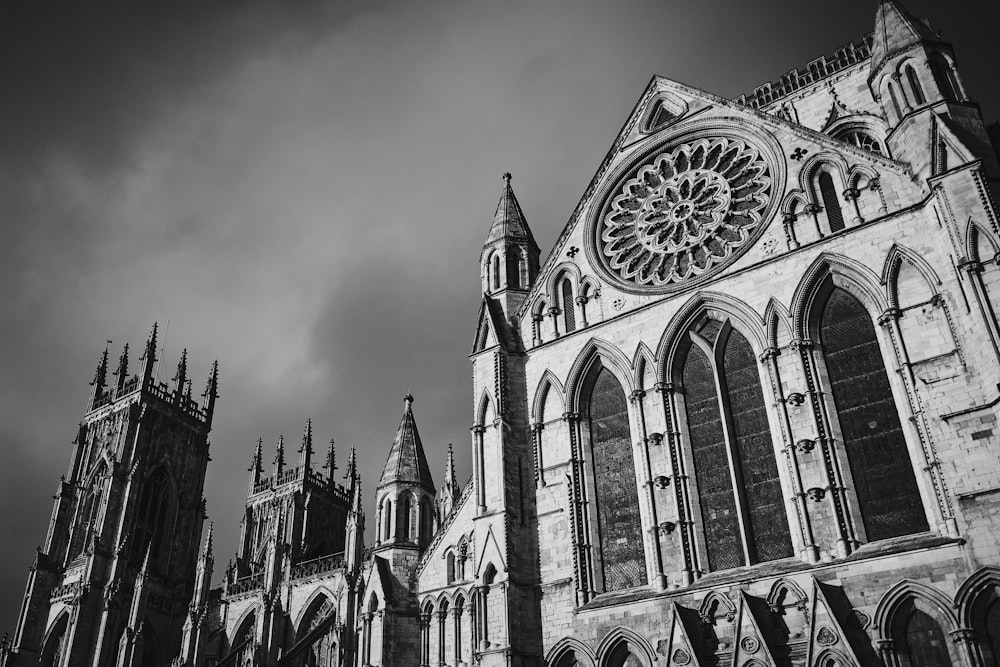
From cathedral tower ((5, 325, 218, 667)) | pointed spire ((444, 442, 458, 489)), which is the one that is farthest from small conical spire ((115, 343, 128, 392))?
pointed spire ((444, 442, 458, 489))

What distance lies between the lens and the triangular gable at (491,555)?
19.4 metres

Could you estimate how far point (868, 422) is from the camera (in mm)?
16922

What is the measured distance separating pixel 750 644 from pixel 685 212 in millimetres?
10746

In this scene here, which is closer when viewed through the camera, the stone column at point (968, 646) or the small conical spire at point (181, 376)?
the stone column at point (968, 646)

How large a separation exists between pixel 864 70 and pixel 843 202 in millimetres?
10536

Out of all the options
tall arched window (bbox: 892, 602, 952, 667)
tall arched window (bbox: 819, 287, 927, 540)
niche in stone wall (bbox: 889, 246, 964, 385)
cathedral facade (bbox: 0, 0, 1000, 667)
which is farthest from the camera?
niche in stone wall (bbox: 889, 246, 964, 385)

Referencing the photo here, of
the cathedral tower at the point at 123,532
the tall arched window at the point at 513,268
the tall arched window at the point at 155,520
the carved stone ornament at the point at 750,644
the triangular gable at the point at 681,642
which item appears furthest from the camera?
the tall arched window at the point at 155,520

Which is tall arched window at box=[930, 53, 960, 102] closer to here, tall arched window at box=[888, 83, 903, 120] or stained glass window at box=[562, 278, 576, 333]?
tall arched window at box=[888, 83, 903, 120]

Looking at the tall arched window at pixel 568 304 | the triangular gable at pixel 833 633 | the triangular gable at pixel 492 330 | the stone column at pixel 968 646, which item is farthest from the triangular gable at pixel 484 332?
the stone column at pixel 968 646

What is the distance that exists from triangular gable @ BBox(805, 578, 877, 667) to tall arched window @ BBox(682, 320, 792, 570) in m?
1.60

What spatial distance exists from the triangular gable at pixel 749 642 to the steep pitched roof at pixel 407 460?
37.7 ft

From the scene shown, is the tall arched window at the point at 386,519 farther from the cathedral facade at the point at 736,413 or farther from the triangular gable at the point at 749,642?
the triangular gable at the point at 749,642

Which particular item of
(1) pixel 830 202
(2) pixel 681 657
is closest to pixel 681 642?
(2) pixel 681 657

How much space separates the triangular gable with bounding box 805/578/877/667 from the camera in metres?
14.7
